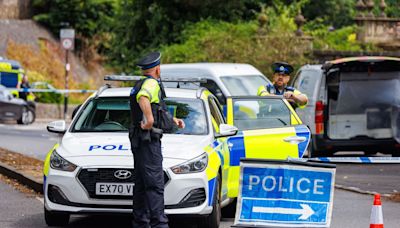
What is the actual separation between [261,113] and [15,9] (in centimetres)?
3531

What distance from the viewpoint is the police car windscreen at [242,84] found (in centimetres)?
2270

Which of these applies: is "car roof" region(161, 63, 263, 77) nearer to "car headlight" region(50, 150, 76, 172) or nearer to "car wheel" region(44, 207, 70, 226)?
"car wheel" region(44, 207, 70, 226)

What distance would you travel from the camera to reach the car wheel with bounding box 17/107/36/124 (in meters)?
37.1

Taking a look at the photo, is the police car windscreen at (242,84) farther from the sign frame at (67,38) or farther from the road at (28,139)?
the sign frame at (67,38)

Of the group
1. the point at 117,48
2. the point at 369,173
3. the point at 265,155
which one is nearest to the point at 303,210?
the point at 265,155

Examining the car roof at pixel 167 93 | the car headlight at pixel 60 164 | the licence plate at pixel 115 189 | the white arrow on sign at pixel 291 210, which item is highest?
the car roof at pixel 167 93

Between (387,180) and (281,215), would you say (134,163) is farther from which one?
(387,180)

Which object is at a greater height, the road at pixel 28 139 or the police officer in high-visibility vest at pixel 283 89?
the police officer in high-visibility vest at pixel 283 89

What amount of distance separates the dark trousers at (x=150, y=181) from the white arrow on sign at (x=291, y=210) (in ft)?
3.49

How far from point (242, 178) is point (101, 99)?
3254 mm

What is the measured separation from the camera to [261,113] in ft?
51.1

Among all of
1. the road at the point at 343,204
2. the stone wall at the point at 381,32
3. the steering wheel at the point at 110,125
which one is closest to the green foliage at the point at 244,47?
the stone wall at the point at 381,32

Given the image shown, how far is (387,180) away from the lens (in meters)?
19.8

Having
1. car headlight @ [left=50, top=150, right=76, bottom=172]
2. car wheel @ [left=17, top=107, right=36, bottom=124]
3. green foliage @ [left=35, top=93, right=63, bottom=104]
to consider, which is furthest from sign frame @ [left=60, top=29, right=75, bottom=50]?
car headlight @ [left=50, top=150, right=76, bottom=172]
